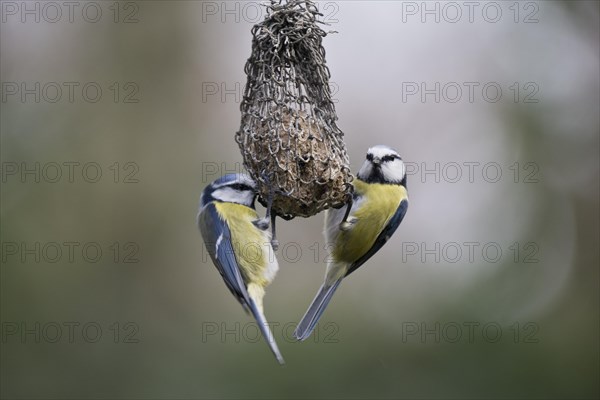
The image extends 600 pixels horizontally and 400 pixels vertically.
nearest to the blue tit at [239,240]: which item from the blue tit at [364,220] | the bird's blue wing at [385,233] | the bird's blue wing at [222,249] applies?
the bird's blue wing at [222,249]

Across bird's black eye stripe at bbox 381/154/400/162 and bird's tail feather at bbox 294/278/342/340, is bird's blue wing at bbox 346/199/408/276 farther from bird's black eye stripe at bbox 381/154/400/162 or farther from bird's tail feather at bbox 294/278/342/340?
bird's black eye stripe at bbox 381/154/400/162

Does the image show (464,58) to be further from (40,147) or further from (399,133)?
(40,147)

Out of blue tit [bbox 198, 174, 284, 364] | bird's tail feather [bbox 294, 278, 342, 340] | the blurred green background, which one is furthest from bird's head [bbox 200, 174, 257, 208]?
the blurred green background

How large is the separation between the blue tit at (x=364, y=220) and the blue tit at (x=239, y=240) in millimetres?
271

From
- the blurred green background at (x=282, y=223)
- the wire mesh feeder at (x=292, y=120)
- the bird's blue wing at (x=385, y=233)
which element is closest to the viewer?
the wire mesh feeder at (x=292, y=120)

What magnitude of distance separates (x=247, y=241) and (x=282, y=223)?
2.23 meters

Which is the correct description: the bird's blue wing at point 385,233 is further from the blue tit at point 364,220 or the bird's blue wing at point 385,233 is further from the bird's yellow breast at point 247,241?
the bird's yellow breast at point 247,241

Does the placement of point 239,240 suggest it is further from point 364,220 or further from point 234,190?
point 364,220

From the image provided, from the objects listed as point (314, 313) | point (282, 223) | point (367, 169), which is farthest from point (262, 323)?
point (282, 223)

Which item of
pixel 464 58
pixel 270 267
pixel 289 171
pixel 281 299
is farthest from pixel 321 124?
pixel 464 58

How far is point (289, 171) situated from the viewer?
2.79 m

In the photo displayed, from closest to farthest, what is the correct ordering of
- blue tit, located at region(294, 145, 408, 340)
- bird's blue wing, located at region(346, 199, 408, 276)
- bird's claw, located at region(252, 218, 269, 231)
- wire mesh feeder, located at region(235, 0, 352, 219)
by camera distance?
wire mesh feeder, located at region(235, 0, 352, 219) → bird's claw, located at region(252, 218, 269, 231) → blue tit, located at region(294, 145, 408, 340) → bird's blue wing, located at region(346, 199, 408, 276)

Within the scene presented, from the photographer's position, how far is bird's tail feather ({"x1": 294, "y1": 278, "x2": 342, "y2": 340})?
125 inches

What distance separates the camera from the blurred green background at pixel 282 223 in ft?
17.4
